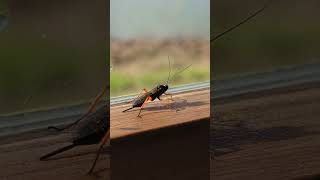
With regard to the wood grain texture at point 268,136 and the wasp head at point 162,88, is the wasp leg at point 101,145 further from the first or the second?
the wood grain texture at point 268,136

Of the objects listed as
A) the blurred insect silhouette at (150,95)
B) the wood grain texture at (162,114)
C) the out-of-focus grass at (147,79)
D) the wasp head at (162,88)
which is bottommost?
the wood grain texture at (162,114)

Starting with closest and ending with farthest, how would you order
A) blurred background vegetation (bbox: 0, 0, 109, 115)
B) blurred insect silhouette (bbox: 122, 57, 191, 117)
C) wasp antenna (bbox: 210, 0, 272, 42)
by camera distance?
blurred background vegetation (bbox: 0, 0, 109, 115) < blurred insect silhouette (bbox: 122, 57, 191, 117) < wasp antenna (bbox: 210, 0, 272, 42)

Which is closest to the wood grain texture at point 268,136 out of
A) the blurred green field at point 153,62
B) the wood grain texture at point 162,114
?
the wood grain texture at point 162,114

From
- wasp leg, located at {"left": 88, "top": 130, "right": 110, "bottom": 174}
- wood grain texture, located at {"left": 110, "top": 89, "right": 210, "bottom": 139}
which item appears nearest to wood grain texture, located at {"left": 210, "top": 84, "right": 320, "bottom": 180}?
wood grain texture, located at {"left": 110, "top": 89, "right": 210, "bottom": 139}

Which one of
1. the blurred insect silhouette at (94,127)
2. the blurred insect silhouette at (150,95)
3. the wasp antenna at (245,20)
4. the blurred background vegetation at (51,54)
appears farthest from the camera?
the wasp antenna at (245,20)

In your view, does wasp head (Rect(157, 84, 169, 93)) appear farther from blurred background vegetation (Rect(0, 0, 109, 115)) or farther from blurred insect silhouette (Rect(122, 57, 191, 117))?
blurred background vegetation (Rect(0, 0, 109, 115))

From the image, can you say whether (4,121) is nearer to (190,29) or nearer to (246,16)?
(190,29)

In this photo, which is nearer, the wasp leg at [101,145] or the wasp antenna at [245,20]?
the wasp leg at [101,145]

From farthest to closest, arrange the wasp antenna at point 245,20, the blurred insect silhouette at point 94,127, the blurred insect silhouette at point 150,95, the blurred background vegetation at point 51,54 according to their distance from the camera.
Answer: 1. the wasp antenna at point 245,20
2. the blurred insect silhouette at point 150,95
3. the blurred insect silhouette at point 94,127
4. the blurred background vegetation at point 51,54
